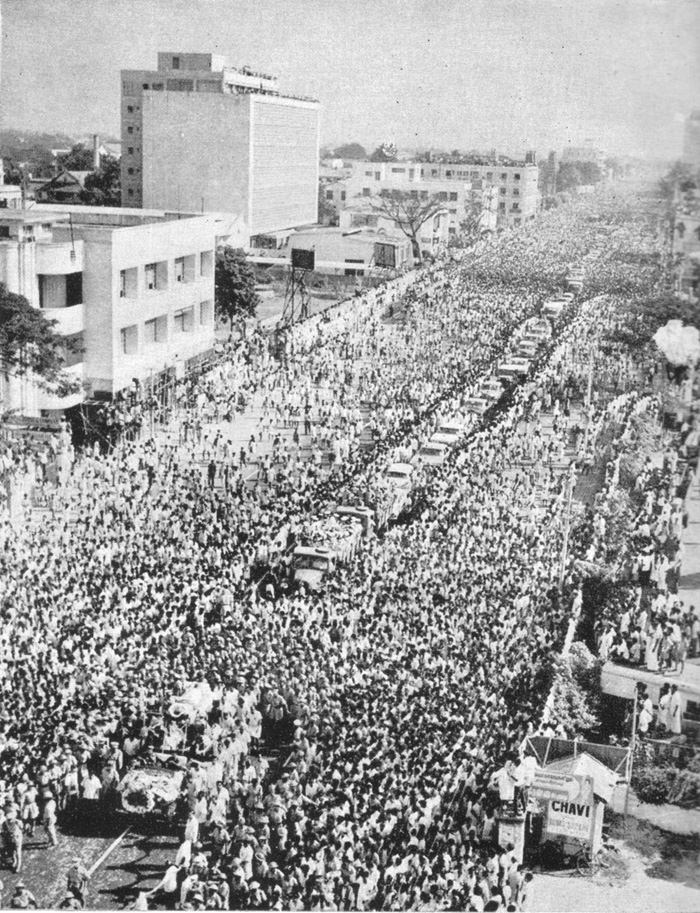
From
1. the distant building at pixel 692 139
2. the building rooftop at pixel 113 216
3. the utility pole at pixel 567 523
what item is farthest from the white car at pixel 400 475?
the building rooftop at pixel 113 216

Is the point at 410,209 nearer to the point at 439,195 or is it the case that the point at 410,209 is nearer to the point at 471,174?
the point at 439,195

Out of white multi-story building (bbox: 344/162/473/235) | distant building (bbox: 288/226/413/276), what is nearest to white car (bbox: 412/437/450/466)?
white multi-story building (bbox: 344/162/473/235)

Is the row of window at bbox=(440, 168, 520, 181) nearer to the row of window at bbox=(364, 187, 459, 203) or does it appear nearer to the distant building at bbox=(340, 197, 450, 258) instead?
the row of window at bbox=(364, 187, 459, 203)

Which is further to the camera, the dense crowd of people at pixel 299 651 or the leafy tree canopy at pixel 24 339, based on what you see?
the leafy tree canopy at pixel 24 339

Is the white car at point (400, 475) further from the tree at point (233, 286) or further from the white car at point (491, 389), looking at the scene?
the tree at point (233, 286)

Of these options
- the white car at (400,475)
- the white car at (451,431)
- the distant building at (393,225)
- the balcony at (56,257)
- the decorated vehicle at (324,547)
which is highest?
the distant building at (393,225)

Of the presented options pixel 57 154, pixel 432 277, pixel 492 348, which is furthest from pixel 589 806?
pixel 432 277
